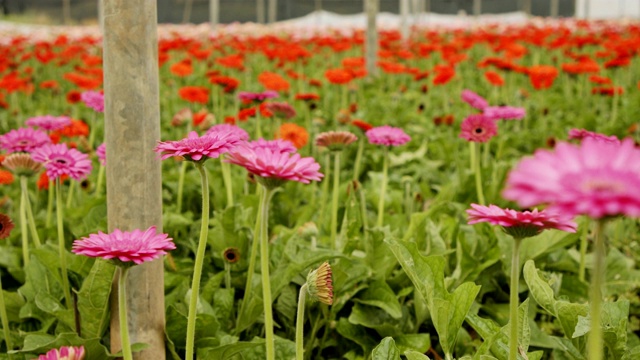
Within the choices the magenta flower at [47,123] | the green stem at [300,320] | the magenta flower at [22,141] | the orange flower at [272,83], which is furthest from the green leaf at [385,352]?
the orange flower at [272,83]

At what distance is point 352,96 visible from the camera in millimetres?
5695

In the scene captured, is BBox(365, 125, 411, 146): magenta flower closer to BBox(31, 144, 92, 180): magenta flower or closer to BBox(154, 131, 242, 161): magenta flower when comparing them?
BBox(31, 144, 92, 180): magenta flower

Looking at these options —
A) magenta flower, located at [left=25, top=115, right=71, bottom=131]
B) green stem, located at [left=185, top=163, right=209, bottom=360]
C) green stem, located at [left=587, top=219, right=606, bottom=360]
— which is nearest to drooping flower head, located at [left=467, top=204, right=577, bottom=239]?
green stem, located at [left=587, top=219, right=606, bottom=360]

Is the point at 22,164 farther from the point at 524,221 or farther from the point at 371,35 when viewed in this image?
the point at 371,35

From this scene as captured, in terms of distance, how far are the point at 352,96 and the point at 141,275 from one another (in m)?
4.36

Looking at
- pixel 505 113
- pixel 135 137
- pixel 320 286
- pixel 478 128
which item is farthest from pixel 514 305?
pixel 505 113

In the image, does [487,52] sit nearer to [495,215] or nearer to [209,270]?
[209,270]

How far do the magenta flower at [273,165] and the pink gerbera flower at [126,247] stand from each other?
197 millimetres

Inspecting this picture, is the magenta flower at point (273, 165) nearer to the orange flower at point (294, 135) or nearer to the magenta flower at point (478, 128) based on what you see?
the magenta flower at point (478, 128)

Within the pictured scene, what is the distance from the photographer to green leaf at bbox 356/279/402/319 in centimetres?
179

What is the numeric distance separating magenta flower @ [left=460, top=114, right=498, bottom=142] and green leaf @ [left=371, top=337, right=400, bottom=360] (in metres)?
0.87

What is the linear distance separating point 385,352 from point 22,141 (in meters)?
1.13

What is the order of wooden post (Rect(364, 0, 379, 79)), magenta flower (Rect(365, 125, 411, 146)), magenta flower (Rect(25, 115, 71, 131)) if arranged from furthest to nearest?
wooden post (Rect(364, 0, 379, 79)) → magenta flower (Rect(25, 115, 71, 131)) → magenta flower (Rect(365, 125, 411, 146))

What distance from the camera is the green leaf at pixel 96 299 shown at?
5.02 ft
